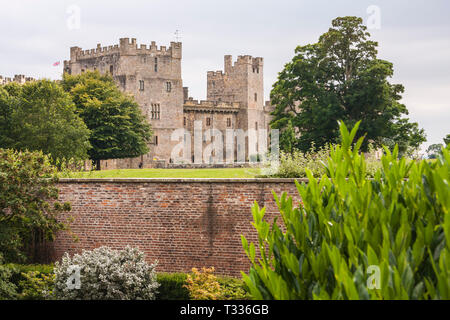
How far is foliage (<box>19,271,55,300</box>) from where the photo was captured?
50.4 feet

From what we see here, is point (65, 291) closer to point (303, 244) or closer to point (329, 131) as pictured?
point (303, 244)

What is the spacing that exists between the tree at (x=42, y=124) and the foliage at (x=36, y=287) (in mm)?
22656

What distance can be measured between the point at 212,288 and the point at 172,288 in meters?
2.02

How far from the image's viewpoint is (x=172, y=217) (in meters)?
18.8

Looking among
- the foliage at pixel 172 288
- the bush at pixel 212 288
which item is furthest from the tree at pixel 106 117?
the bush at pixel 212 288

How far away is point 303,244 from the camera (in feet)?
21.7

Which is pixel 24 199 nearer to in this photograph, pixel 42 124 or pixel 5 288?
pixel 5 288

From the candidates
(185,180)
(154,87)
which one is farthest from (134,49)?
(185,180)

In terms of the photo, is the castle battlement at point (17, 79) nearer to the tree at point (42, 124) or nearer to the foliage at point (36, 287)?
the tree at point (42, 124)

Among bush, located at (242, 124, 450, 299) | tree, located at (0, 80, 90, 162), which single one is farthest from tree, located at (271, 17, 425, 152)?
bush, located at (242, 124, 450, 299)

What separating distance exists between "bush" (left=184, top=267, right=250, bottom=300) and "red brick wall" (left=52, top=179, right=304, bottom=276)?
1997 mm
